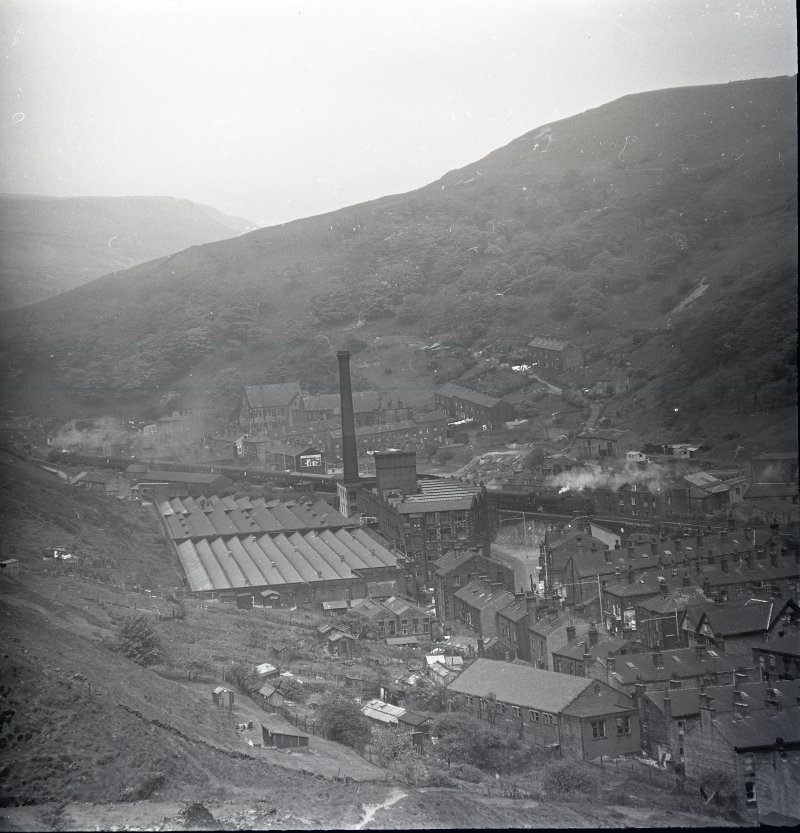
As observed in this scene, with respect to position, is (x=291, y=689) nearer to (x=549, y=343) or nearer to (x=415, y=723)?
(x=415, y=723)

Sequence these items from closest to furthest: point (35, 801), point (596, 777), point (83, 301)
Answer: point (35, 801) → point (596, 777) → point (83, 301)

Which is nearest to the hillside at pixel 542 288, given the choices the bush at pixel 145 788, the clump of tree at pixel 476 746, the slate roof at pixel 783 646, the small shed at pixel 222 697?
the slate roof at pixel 783 646

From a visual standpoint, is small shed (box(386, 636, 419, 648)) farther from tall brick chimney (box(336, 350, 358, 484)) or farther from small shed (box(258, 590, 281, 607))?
tall brick chimney (box(336, 350, 358, 484))

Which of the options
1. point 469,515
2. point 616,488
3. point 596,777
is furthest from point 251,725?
point 616,488

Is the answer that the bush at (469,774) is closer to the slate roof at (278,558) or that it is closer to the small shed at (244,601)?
the small shed at (244,601)

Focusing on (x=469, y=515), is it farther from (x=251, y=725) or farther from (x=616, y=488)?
(x=251, y=725)
